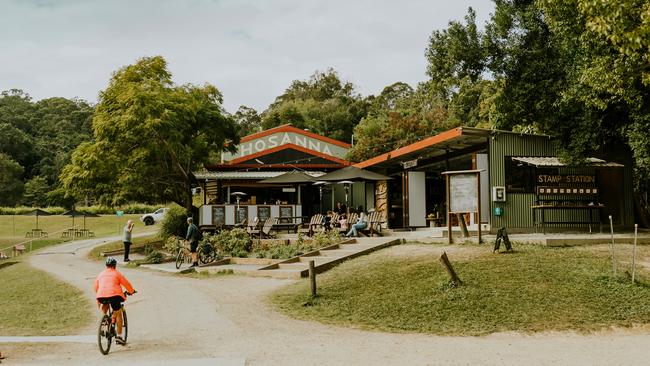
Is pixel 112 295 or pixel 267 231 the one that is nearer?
pixel 112 295

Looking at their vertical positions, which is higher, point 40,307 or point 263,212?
point 263,212

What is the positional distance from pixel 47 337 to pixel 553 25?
46.8 ft

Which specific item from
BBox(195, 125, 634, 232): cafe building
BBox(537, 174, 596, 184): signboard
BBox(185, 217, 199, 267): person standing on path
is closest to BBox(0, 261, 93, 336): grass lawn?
BBox(185, 217, 199, 267): person standing on path

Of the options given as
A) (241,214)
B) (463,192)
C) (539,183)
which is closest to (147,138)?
(241,214)

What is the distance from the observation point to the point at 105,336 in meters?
7.97

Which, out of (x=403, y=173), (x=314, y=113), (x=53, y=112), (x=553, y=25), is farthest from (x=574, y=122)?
(x=53, y=112)

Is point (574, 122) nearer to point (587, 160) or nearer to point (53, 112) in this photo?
point (587, 160)

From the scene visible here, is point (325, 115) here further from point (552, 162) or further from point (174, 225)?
point (552, 162)

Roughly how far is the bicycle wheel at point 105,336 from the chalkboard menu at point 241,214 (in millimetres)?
15289

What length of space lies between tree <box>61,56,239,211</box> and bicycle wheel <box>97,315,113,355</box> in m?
17.3

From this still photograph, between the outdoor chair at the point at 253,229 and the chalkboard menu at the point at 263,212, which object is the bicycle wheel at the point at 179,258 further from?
the chalkboard menu at the point at 263,212

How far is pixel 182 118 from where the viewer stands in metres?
26.2

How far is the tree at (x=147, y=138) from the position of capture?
2498cm

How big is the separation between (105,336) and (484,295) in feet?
19.7
